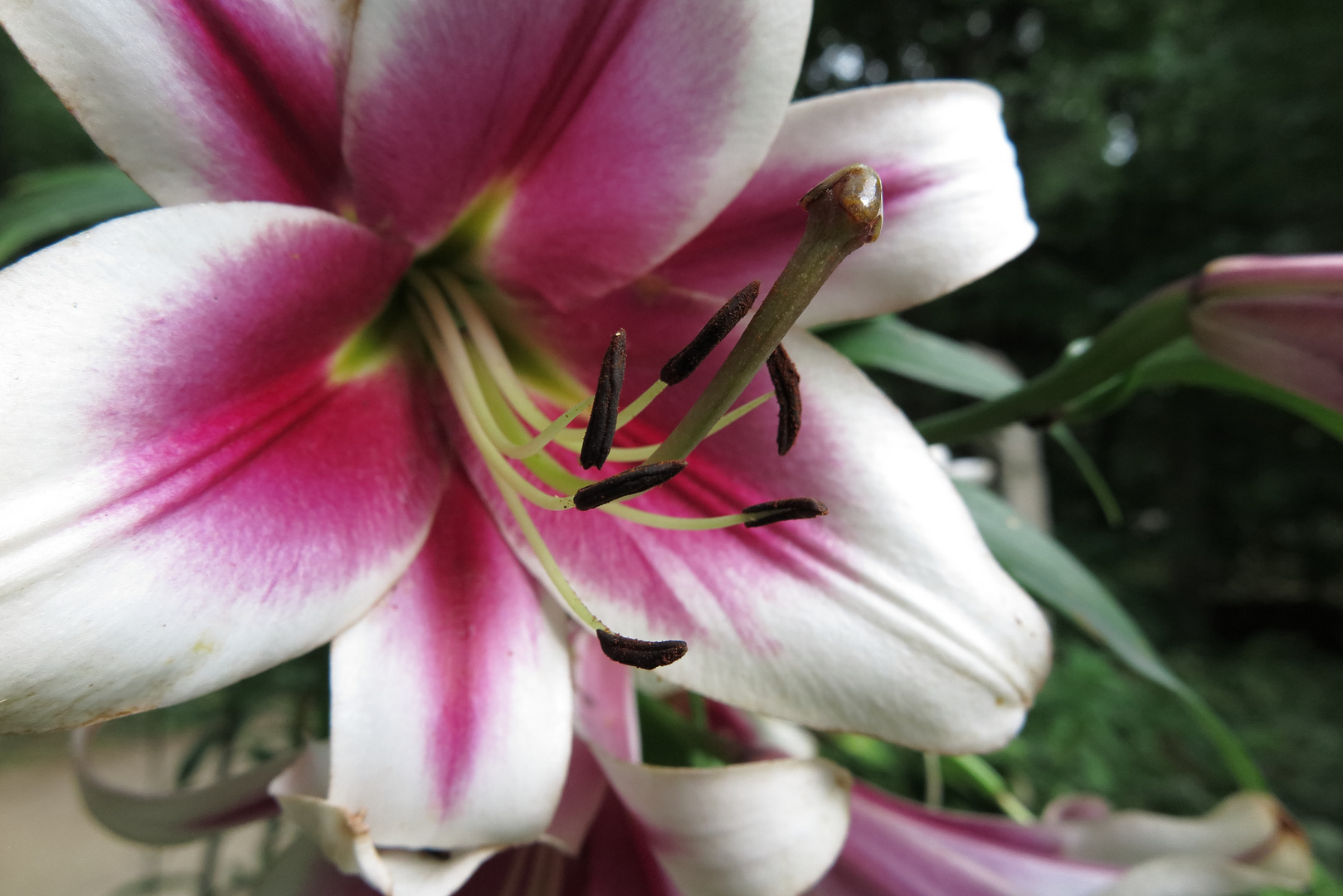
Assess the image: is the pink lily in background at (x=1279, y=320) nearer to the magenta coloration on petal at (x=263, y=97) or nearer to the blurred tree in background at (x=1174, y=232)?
the magenta coloration on petal at (x=263, y=97)

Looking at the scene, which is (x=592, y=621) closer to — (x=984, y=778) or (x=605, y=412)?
(x=605, y=412)

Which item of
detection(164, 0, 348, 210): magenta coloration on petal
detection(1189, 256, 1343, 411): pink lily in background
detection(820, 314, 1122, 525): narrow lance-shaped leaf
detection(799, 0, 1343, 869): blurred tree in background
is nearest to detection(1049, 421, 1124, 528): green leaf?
detection(820, 314, 1122, 525): narrow lance-shaped leaf

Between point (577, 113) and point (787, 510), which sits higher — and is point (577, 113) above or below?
above

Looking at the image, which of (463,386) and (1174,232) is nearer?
(463,386)

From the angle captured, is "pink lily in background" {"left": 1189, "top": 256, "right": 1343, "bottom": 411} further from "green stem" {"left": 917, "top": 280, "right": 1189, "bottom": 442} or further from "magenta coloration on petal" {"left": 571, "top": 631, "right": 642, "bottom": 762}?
"magenta coloration on petal" {"left": 571, "top": 631, "right": 642, "bottom": 762}

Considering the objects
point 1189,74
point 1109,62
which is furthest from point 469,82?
point 1189,74

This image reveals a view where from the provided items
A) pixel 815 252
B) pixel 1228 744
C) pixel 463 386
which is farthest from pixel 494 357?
pixel 1228 744
